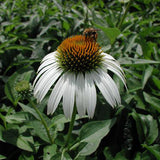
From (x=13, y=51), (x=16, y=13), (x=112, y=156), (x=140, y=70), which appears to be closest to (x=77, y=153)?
(x=112, y=156)

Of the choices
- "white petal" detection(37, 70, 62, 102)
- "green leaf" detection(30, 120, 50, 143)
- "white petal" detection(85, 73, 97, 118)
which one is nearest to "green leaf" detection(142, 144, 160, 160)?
"white petal" detection(85, 73, 97, 118)

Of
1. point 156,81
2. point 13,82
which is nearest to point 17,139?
point 13,82

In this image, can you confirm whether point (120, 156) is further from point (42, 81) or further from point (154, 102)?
point (42, 81)

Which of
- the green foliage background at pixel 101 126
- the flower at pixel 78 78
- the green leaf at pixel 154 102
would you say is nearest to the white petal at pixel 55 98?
the flower at pixel 78 78

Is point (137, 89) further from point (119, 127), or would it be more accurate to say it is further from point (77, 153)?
point (77, 153)

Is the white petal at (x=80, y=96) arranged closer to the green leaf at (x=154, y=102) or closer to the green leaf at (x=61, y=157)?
the green leaf at (x=61, y=157)

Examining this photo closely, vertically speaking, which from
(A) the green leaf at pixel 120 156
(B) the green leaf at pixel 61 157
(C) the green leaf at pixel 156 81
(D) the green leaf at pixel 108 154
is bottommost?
(D) the green leaf at pixel 108 154
